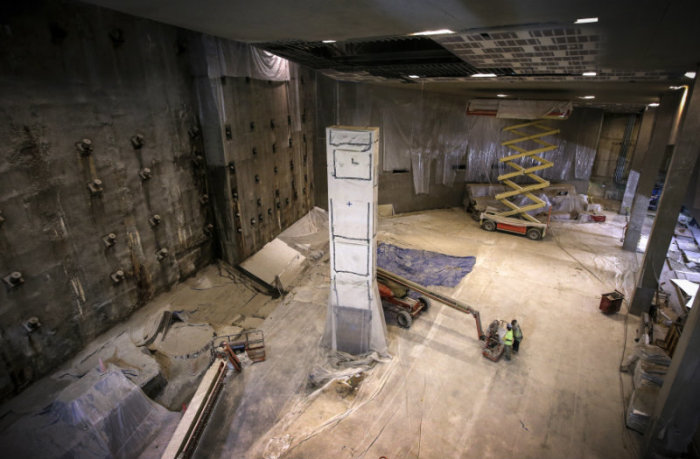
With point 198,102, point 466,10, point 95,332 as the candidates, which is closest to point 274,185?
point 198,102

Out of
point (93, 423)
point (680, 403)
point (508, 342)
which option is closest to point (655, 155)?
point (508, 342)

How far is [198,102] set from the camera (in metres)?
6.85

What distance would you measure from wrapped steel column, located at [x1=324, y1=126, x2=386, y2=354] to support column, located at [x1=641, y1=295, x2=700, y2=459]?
3498mm

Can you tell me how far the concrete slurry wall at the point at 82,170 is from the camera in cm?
430

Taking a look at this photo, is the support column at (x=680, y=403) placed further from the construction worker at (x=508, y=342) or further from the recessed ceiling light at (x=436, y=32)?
the recessed ceiling light at (x=436, y=32)

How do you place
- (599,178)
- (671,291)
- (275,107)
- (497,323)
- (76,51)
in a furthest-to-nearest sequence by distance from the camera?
1. (599,178)
2. (275,107)
3. (671,291)
4. (497,323)
5. (76,51)

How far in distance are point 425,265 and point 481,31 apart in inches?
244

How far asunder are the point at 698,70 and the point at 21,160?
9610 millimetres

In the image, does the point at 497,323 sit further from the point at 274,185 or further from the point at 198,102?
the point at 198,102

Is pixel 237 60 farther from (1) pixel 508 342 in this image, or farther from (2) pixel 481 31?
(1) pixel 508 342

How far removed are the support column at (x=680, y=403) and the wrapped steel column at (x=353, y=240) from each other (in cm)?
350

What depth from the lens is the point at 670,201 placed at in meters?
6.37

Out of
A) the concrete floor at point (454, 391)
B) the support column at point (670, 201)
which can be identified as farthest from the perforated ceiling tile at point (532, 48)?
the concrete floor at point (454, 391)

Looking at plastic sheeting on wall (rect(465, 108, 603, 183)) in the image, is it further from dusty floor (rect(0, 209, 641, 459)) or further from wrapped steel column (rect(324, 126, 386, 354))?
wrapped steel column (rect(324, 126, 386, 354))
